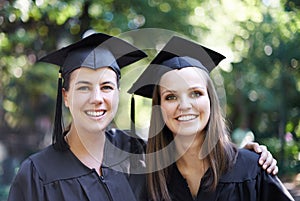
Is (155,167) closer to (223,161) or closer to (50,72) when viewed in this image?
(223,161)

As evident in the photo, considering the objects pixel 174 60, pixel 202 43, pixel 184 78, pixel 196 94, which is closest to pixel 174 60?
pixel 174 60

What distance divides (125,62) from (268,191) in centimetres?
112

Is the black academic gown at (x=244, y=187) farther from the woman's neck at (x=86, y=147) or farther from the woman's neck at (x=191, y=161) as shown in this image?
the woman's neck at (x=86, y=147)

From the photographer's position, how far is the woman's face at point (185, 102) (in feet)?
8.23

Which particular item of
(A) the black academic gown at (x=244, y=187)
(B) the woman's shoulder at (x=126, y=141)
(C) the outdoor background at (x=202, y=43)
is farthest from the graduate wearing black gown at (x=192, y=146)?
(C) the outdoor background at (x=202, y=43)

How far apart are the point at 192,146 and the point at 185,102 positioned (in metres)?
0.30

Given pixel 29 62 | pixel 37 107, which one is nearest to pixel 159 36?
pixel 29 62

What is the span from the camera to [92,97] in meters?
2.43

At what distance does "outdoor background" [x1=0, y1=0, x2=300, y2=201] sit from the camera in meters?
6.46

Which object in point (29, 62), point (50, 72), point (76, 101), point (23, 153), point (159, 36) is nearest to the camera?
point (76, 101)

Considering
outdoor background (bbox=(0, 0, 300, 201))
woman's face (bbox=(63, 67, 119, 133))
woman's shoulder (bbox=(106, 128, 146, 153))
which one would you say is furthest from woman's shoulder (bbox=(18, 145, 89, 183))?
outdoor background (bbox=(0, 0, 300, 201))

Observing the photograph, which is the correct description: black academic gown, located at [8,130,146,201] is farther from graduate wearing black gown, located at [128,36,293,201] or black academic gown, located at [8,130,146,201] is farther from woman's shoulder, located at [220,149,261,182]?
woman's shoulder, located at [220,149,261,182]

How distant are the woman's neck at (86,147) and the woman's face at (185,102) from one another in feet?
1.36

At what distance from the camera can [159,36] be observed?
6312 mm
